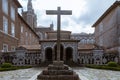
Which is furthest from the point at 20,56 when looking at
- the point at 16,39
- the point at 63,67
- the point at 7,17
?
the point at 63,67

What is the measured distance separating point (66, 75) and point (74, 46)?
20.5 meters

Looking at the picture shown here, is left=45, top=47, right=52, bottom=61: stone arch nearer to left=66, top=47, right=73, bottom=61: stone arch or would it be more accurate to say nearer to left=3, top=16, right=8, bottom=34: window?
left=66, top=47, right=73, bottom=61: stone arch

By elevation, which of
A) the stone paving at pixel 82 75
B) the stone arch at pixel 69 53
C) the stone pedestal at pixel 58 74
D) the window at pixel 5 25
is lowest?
the stone paving at pixel 82 75

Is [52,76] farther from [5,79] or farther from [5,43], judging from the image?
[5,43]

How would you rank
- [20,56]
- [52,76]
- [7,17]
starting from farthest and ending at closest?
[7,17] < [20,56] < [52,76]

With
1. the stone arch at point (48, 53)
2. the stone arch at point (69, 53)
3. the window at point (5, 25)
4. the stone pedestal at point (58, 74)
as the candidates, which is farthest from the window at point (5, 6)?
the stone pedestal at point (58, 74)

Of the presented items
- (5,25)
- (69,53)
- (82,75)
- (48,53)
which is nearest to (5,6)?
(5,25)

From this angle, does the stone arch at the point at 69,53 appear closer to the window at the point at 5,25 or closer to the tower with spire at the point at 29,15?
the window at the point at 5,25

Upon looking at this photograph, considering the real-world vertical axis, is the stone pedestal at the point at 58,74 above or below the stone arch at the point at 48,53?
below

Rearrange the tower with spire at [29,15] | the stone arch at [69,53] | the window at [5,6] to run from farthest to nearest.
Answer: the tower with spire at [29,15]
the stone arch at [69,53]
the window at [5,6]

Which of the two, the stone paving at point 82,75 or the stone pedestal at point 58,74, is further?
the stone paving at point 82,75

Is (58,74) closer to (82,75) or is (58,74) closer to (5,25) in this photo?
(82,75)

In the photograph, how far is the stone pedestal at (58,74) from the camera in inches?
479

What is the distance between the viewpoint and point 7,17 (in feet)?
112
